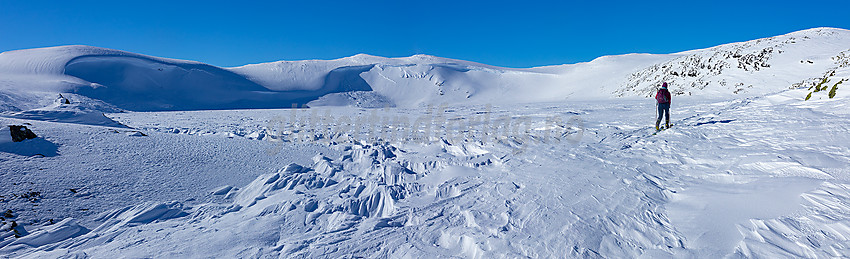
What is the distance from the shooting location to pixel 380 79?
43.0m

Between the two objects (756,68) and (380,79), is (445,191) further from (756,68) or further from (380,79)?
(380,79)

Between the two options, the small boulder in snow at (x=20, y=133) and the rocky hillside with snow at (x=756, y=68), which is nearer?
the small boulder in snow at (x=20, y=133)

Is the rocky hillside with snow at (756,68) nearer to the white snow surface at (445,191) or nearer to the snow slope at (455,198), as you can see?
the white snow surface at (445,191)

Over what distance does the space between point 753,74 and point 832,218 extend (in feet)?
86.2

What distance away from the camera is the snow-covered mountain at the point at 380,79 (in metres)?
22.7

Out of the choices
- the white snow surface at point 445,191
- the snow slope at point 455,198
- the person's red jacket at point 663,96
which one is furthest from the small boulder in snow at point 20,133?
the person's red jacket at point 663,96

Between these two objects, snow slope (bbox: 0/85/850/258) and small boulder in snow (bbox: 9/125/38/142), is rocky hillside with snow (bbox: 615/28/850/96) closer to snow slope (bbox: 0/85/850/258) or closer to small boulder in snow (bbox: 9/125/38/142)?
snow slope (bbox: 0/85/850/258)

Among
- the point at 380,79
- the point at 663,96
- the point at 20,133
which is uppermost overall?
the point at 380,79

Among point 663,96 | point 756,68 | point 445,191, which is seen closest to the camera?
point 445,191

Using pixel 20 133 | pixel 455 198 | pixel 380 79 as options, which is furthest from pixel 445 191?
pixel 380 79

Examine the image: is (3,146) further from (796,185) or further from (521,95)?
(521,95)

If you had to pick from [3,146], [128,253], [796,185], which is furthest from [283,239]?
[796,185]

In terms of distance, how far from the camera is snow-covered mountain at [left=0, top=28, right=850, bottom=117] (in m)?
22.7

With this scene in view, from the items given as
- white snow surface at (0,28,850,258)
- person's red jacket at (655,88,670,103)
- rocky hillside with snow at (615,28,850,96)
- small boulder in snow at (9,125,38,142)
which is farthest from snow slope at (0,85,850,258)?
rocky hillside with snow at (615,28,850,96)
